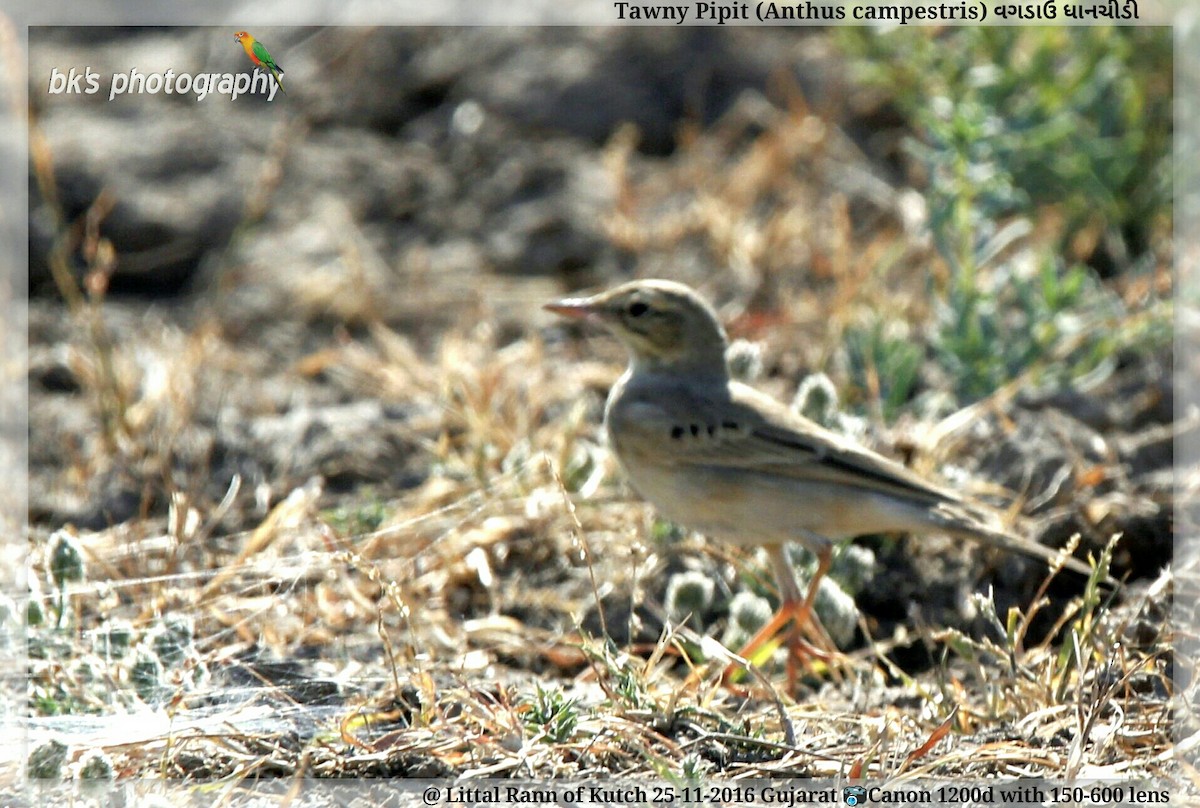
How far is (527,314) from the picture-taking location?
21.7 feet

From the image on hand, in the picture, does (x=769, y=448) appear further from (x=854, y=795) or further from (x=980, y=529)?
(x=854, y=795)

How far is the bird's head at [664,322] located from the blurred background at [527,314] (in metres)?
0.40

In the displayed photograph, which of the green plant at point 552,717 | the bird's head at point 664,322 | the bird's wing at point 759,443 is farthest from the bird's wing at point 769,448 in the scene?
the green plant at point 552,717

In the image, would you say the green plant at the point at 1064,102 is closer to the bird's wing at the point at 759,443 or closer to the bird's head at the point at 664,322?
the bird's head at the point at 664,322

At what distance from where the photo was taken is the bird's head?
185 inches

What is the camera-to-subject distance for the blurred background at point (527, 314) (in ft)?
14.6

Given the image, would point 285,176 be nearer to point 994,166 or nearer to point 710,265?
point 710,265

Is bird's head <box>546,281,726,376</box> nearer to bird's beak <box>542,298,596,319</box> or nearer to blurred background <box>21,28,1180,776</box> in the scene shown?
bird's beak <box>542,298,596,319</box>

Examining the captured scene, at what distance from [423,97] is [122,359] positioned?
9.93 ft

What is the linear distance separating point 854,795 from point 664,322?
6.45 feet

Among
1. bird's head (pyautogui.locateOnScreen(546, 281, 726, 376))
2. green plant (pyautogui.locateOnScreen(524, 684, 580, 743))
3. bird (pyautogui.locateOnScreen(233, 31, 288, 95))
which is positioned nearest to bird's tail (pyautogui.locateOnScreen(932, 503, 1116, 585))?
bird's head (pyautogui.locateOnScreen(546, 281, 726, 376))

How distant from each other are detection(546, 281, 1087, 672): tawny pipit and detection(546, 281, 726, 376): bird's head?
6.4 inches

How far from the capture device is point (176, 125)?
783cm

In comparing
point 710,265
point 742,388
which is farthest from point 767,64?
point 742,388
